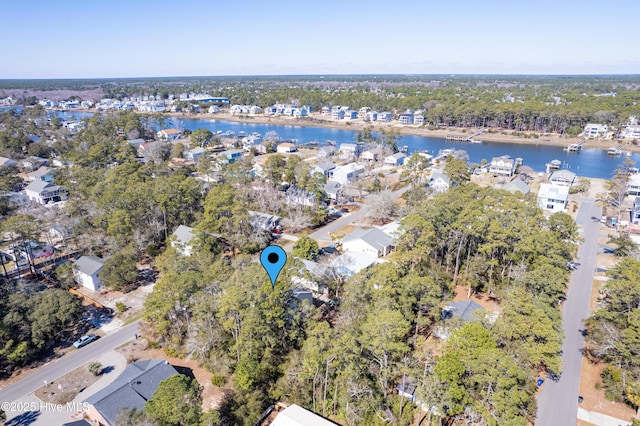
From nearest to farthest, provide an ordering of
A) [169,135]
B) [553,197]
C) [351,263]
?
[351,263] → [553,197] → [169,135]

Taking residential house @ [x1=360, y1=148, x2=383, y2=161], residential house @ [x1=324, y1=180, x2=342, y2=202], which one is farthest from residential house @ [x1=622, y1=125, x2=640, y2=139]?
residential house @ [x1=324, y1=180, x2=342, y2=202]

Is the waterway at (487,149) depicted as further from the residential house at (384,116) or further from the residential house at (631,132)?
the residential house at (384,116)

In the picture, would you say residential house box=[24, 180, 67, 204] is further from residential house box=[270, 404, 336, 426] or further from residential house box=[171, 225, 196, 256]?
residential house box=[270, 404, 336, 426]

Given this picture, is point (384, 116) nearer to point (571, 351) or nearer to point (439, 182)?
point (439, 182)

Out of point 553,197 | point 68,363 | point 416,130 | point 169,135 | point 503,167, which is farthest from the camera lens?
point 416,130

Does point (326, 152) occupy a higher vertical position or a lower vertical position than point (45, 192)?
higher

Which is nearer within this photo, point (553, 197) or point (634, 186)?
point (553, 197)

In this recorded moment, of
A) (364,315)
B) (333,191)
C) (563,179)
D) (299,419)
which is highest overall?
(364,315)

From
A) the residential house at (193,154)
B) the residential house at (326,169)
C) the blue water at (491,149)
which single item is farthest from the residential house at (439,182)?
the residential house at (193,154)

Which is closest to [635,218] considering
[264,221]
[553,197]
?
[553,197]
